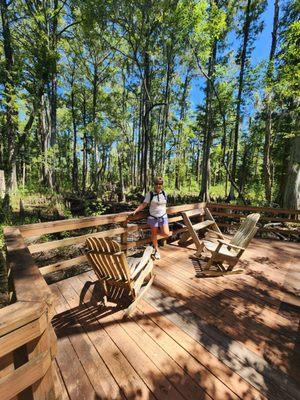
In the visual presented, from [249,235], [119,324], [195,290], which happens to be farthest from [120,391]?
[249,235]

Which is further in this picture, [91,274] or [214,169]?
[214,169]

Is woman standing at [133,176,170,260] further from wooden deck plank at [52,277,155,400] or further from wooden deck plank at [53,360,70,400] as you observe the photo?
wooden deck plank at [53,360,70,400]

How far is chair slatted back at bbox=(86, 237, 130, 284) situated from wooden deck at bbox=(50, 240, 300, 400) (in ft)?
1.58

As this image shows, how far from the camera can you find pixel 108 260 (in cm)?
276

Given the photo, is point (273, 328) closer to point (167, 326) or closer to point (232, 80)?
point (167, 326)

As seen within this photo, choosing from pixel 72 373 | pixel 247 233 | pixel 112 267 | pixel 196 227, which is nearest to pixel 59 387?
pixel 72 373

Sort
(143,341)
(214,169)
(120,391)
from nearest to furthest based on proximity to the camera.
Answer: (120,391), (143,341), (214,169)

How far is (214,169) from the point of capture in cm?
3238

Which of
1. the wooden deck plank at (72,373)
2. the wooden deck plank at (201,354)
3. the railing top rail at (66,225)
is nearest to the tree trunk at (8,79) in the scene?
the railing top rail at (66,225)

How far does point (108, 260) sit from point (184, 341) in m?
1.24

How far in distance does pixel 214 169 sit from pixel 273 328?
31275 mm

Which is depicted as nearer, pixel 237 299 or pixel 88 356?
pixel 88 356

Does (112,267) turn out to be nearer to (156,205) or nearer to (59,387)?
(59,387)

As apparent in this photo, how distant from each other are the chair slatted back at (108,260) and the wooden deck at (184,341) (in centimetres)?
48
